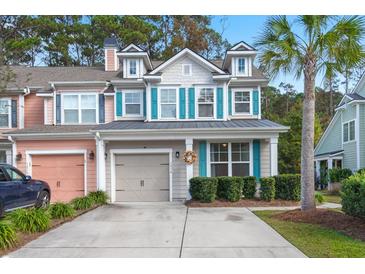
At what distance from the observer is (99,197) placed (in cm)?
1519

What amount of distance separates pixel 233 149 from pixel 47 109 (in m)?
8.81

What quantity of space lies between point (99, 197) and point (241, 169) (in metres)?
6.02

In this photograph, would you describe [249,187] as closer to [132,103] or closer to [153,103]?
[153,103]

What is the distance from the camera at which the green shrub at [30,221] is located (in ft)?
29.7

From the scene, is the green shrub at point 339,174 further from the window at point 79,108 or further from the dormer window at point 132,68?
the window at point 79,108

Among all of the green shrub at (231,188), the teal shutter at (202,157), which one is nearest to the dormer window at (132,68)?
the teal shutter at (202,157)

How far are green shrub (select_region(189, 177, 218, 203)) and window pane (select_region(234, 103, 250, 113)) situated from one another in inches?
172

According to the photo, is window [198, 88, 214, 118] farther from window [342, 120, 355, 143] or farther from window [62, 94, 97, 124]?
window [342, 120, 355, 143]

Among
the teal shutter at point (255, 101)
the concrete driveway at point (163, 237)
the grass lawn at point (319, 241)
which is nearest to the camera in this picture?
the grass lawn at point (319, 241)

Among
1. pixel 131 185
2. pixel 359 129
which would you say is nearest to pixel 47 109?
pixel 131 185

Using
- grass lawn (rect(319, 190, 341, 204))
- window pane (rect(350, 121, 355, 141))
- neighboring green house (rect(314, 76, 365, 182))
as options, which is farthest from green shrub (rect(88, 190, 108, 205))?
window pane (rect(350, 121, 355, 141))

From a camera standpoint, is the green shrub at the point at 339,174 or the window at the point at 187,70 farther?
the green shrub at the point at 339,174

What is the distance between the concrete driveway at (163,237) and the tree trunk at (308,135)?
1.75 meters

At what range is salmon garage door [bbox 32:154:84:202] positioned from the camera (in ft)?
56.4
